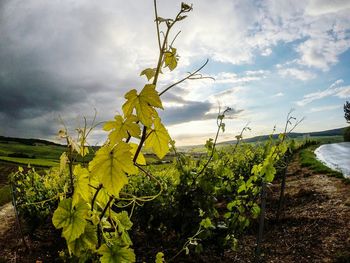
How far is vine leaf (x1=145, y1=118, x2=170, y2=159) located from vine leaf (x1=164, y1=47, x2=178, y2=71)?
29 cm

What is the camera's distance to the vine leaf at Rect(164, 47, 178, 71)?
1346 millimetres

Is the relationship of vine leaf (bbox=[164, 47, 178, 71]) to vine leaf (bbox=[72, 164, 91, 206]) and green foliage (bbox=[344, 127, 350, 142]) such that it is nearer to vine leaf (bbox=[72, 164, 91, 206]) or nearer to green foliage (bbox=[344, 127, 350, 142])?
vine leaf (bbox=[72, 164, 91, 206])

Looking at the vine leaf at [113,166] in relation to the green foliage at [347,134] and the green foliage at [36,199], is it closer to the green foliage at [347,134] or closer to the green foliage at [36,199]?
the green foliage at [36,199]

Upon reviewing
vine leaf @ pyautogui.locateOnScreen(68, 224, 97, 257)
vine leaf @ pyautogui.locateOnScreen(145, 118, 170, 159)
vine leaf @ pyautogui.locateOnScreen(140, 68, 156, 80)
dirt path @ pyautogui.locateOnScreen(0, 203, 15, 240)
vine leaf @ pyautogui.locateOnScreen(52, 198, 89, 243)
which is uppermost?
vine leaf @ pyautogui.locateOnScreen(140, 68, 156, 80)

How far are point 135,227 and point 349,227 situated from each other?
3822mm

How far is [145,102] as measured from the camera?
1.12 metres

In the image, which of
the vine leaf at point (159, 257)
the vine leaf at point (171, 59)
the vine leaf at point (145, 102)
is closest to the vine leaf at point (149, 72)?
the vine leaf at point (171, 59)

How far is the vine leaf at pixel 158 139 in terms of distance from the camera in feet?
4.19

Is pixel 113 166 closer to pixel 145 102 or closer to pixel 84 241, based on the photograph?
pixel 145 102

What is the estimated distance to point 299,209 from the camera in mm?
7055

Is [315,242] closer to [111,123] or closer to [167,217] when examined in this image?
[167,217]

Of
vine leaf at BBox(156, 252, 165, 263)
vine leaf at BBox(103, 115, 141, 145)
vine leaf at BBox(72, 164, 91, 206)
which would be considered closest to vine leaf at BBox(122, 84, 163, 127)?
vine leaf at BBox(103, 115, 141, 145)

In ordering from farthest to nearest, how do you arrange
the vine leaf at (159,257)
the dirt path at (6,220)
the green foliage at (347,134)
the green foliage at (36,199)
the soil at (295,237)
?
the green foliage at (347,134), the dirt path at (6,220), the green foliage at (36,199), the soil at (295,237), the vine leaf at (159,257)

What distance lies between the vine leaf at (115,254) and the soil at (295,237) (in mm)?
3315
